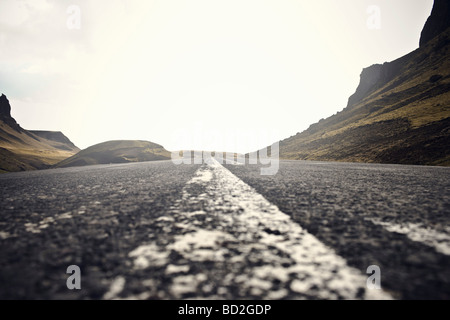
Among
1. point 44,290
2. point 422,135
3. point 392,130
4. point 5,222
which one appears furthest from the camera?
point 392,130

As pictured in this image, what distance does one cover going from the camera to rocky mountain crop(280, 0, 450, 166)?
1157 inches

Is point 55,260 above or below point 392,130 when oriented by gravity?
below

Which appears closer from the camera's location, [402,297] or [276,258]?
[402,297]

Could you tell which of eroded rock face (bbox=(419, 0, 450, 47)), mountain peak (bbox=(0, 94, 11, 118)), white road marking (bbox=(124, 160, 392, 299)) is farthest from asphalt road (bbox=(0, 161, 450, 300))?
mountain peak (bbox=(0, 94, 11, 118))

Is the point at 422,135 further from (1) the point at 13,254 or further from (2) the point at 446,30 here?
(2) the point at 446,30

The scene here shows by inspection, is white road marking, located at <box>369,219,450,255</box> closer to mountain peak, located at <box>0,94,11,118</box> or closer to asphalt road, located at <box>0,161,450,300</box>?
asphalt road, located at <box>0,161,450,300</box>

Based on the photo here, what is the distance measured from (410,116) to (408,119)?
1.97 m

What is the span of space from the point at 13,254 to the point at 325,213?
2.62m

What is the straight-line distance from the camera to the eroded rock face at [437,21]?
70.0m

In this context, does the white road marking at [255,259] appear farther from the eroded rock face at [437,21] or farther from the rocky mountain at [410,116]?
the eroded rock face at [437,21]
